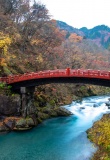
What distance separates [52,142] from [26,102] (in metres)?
11.1

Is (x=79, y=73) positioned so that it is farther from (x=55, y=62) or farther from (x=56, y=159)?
(x=55, y=62)

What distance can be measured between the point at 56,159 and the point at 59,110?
22299 mm

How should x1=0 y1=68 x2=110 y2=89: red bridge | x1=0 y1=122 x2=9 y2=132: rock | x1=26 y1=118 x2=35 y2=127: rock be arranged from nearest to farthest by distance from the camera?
x1=0 y1=68 x2=110 y2=89: red bridge → x1=0 y1=122 x2=9 y2=132: rock → x1=26 y1=118 x2=35 y2=127: rock

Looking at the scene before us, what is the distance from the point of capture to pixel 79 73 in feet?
125

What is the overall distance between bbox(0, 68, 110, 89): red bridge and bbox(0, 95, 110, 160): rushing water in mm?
8376

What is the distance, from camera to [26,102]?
44.2 m

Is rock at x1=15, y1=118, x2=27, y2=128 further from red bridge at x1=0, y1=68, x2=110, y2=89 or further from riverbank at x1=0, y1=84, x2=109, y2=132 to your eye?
red bridge at x1=0, y1=68, x2=110, y2=89

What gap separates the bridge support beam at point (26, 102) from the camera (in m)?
43.2

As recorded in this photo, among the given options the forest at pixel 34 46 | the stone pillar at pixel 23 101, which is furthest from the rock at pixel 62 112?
the stone pillar at pixel 23 101

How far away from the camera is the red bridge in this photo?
3666 centimetres

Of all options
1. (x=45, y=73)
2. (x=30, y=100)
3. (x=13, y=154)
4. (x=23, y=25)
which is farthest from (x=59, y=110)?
(x=23, y=25)

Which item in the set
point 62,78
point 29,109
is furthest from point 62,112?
point 62,78

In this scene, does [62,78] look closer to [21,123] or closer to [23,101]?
[23,101]

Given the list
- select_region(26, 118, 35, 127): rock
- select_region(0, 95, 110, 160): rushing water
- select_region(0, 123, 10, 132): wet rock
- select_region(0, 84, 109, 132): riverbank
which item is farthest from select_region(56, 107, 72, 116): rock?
select_region(0, 123, 10, 132): wet rock
